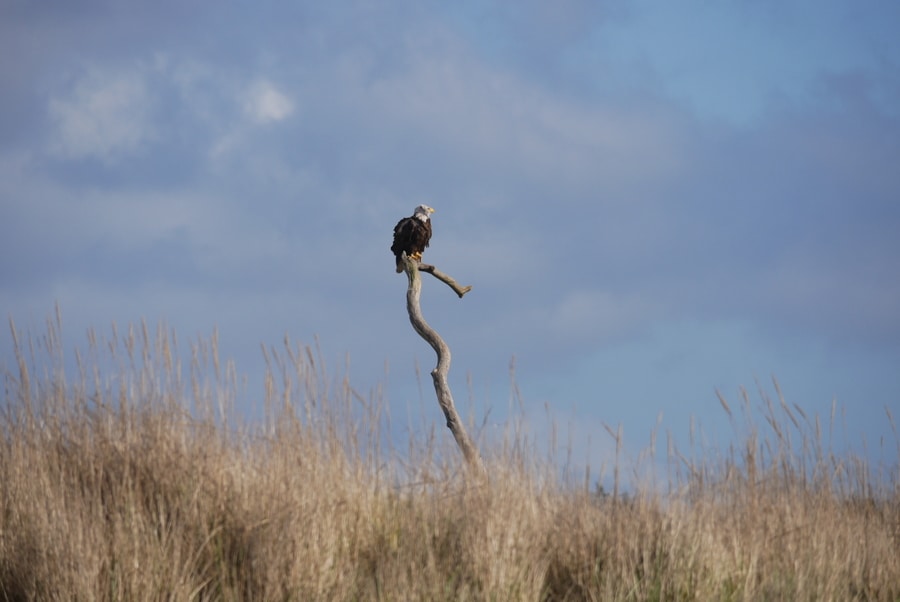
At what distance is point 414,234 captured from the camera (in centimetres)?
777

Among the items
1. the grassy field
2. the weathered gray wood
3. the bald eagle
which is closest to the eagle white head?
the bald eagle

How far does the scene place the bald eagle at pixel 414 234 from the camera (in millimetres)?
7777

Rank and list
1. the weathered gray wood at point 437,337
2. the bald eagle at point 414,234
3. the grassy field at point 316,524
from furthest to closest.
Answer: the bald eagle at point 414,234
the weathered gray wood at point 437,337
the grassy field at point 316,524

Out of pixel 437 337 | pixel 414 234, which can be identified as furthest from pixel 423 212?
pixel 437 337

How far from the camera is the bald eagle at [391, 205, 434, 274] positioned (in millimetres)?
7777

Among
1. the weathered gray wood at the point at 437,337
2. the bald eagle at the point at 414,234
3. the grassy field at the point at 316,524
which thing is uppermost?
the bald eagle at the point at 414,234

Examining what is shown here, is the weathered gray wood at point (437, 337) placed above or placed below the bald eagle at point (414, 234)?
below

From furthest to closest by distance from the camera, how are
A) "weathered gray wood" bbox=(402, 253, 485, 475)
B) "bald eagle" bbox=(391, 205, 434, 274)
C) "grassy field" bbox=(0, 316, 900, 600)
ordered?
1. "bald eagle" bbox=(391, 205, 434, 274)
2. "weathered gray wood" bbox=(402, 253, 485, 475)
3. "grassy field" bbox=(0, 316, 900, 600)

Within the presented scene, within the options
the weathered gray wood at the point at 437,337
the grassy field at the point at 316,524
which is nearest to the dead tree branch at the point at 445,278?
the weathered gray wood at the point at 437,337

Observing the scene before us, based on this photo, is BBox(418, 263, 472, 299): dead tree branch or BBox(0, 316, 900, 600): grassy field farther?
BBox(418, 263, 472, 299): dead tree branch

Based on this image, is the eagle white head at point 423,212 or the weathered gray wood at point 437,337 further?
the eagle white head at point 423,212

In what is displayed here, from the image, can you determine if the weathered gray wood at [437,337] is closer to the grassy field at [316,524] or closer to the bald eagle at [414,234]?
the bald eagle at [414,234]

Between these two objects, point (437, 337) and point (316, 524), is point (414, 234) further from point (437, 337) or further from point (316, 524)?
point (316, 524)

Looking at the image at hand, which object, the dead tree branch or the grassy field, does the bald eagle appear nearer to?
the dead tree branch
